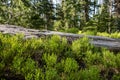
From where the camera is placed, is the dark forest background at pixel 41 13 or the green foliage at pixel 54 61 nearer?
the green foliage at pixel 54 61

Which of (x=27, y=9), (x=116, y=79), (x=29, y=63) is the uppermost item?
(x=27, y=9)

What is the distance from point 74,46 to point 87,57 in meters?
0.74

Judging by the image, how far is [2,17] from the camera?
2808 cm

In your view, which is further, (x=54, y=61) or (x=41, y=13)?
(x=41, y=13)

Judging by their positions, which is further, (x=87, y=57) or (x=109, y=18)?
(x=109, y=18)

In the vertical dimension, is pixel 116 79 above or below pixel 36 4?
below

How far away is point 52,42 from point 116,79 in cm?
231

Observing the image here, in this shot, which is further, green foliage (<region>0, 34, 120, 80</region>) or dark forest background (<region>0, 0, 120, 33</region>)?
dark forest background (<region>0, 0, 120, 33</region>)

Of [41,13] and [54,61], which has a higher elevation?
[41,13]

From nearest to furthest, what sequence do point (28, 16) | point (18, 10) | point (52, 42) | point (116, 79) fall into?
point (116, 79) → point (52, 42) → point (28, 16) → point (18, 10)

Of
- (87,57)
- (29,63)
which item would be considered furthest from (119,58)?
(29,63)

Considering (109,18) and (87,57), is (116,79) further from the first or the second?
(109,18)

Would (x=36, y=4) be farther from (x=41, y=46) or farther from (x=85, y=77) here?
(x=85, y=77)

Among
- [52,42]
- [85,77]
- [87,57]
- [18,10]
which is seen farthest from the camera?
[18,10]
